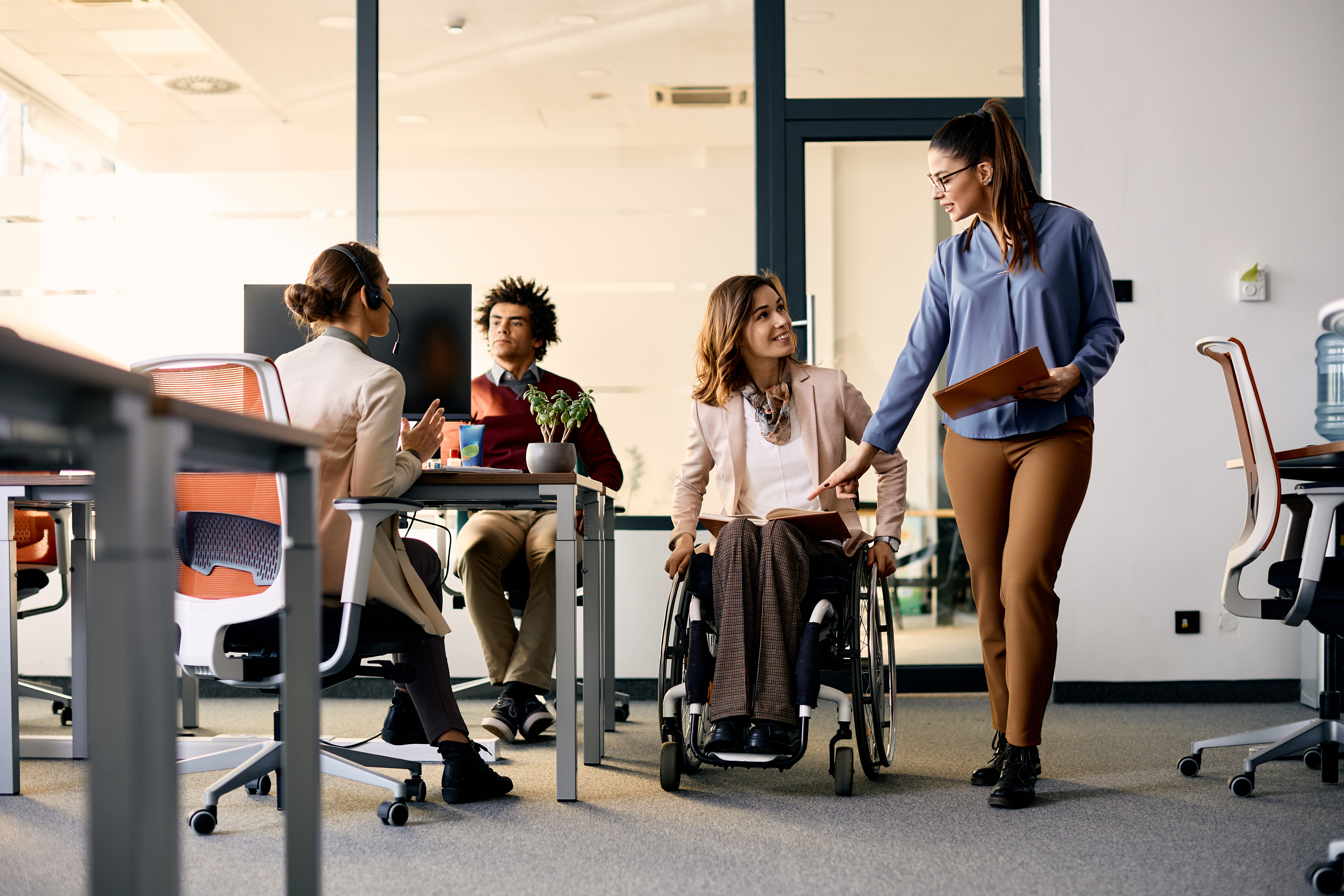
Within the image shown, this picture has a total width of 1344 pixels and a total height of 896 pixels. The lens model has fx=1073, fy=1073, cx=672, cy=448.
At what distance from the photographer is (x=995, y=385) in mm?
2150

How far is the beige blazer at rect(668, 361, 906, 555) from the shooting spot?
2609 mm

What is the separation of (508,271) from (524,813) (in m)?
2.28

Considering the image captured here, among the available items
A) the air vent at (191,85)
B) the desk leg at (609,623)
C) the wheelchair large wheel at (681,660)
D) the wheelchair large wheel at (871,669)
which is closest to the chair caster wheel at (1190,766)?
the wheelchair large wheel at (871,669)

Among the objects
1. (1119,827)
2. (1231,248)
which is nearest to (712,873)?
(1119,827)

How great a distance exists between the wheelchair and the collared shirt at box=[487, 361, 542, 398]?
4.23 feet

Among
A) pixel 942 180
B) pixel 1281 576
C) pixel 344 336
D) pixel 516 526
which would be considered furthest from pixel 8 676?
pixel 1281 576

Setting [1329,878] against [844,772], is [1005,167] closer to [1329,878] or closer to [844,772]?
[844,772]

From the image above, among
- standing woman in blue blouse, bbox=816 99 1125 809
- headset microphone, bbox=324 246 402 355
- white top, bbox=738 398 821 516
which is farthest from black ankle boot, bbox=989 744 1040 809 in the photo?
headset microphone, bbox=324 246 402 355

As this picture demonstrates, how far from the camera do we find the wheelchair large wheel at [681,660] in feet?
7.80

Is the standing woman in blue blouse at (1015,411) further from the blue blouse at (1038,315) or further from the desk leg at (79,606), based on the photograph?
the desk leg at (79,606)

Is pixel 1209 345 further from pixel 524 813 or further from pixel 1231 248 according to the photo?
pixel 524 813

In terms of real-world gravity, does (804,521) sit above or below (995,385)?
below

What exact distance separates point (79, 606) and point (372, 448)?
4.04 feet

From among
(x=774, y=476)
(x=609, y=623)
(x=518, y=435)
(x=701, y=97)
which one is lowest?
(x=609, y=623)
